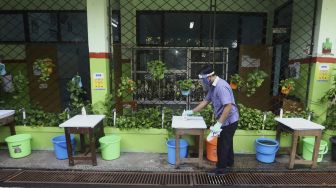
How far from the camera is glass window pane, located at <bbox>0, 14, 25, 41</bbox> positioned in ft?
21.4

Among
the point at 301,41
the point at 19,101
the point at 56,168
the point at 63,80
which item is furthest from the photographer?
the point at 63,80

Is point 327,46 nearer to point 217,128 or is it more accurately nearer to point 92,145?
point 217,128

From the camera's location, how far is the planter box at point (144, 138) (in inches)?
166

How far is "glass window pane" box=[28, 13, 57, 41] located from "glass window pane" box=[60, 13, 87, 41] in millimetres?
226

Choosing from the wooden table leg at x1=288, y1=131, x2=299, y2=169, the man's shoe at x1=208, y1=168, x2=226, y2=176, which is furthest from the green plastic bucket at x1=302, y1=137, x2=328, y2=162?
the man's shoe at x1=208, y1=168, x2=226, y2=176

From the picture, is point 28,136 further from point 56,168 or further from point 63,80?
point 63,80

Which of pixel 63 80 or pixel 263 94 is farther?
pixel 63 80

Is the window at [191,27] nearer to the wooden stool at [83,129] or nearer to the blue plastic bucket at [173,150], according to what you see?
the wooden stool at [83,129]

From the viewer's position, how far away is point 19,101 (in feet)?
21.1

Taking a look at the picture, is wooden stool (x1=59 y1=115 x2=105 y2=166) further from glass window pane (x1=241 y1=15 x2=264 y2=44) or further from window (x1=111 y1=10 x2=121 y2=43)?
glass window pane (x1=241 y1=15 x2=264 y2=44)

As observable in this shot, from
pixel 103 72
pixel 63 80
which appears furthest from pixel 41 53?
pixel 103 72

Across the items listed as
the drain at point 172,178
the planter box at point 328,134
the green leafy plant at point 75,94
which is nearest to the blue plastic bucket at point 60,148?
the drain at point 172,178

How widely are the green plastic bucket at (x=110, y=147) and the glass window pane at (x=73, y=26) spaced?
11.8 ft

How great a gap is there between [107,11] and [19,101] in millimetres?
3847
